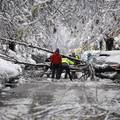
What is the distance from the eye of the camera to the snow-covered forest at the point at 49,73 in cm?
988

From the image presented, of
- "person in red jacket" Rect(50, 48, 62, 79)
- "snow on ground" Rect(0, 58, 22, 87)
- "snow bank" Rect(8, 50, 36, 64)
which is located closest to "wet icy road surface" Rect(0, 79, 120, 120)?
"snow on ground" Rect(0, 58, 22, 87)

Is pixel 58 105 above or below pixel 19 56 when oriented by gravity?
below

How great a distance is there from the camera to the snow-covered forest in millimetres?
9875

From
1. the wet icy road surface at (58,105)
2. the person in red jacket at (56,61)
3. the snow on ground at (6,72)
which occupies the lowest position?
the wet icy road surface at (58,105)

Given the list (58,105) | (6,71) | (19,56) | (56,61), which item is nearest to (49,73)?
(56,61)

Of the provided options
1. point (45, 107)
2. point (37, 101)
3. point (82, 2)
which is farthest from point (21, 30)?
point (45, 107)

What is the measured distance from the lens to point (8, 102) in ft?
37.0

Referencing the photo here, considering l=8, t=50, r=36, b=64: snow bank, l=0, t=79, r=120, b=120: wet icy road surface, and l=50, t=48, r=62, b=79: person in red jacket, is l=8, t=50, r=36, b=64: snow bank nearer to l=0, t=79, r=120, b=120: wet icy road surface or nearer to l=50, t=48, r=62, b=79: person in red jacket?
l=50, t=48, r=62, b=79: person in red jacket

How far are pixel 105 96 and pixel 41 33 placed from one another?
24.3 ft

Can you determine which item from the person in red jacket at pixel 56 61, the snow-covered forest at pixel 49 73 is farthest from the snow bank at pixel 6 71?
the person in red jacket at pixel 56 61

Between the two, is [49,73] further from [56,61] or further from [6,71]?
[6,71]

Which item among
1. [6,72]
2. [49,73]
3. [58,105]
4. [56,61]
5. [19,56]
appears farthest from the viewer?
[49,73]

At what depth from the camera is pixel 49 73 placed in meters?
23.0

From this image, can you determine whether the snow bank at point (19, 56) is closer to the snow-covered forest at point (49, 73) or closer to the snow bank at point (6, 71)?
the snow-covered forest at point (49, 73)
